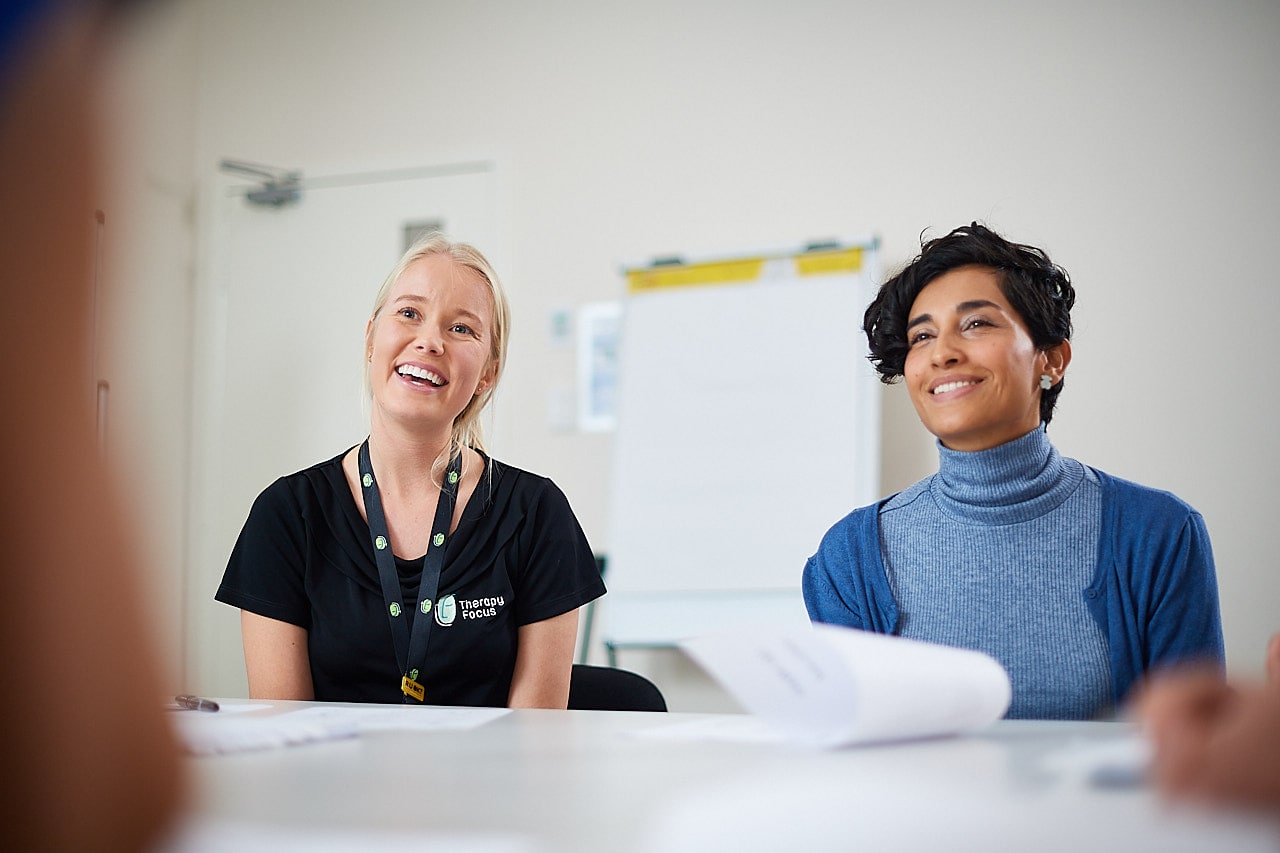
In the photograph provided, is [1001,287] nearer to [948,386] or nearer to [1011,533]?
[948,386]

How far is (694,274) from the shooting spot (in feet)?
13.1

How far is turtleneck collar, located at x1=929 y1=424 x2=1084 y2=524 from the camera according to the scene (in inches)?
66.1

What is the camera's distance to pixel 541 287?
4.39 m

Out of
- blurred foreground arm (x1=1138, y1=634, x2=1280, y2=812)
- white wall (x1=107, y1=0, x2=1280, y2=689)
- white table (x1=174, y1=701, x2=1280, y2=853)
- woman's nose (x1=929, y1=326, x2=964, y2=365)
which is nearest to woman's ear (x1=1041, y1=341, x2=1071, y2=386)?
woman's nose (x1=929, y1=326, x2=964, y2=365)

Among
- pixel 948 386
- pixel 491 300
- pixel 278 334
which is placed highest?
pixel 278 334

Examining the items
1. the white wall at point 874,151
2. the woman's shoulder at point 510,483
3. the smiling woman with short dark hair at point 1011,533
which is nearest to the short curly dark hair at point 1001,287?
the smiling woman with short dark hair at point 1011,533

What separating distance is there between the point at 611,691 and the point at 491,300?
0.72 m

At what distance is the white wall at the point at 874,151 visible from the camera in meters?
3.58

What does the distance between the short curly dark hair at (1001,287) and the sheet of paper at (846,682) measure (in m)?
1.05

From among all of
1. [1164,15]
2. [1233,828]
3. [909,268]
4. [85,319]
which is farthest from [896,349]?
[1164,15]

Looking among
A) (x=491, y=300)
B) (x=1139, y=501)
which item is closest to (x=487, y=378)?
(x=491, y=300)

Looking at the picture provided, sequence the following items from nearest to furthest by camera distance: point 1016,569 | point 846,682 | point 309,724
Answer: point 846,682, point 309,724, point 1016,569

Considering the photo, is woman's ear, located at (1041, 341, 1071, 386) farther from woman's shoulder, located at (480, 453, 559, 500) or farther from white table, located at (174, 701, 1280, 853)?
white table, located at (174, 701, 1280, 853)

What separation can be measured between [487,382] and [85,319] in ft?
5.59
